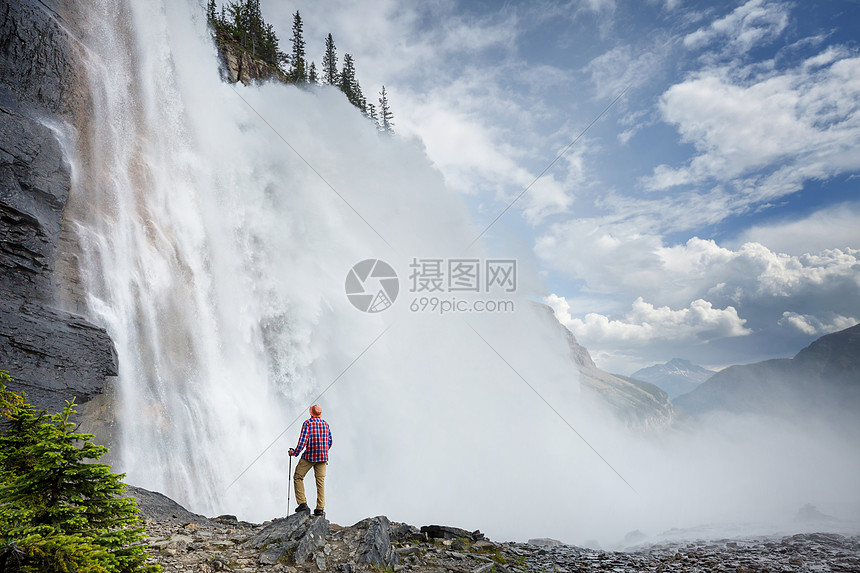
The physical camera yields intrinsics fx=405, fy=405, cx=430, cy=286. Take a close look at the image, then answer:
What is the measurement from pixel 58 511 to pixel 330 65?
191ft

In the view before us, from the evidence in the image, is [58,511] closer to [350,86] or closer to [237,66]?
[237,66]

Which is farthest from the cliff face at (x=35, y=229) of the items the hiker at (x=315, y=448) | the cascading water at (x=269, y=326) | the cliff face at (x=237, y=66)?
the cliff face at (x=237, y=66)

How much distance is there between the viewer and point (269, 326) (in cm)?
2661

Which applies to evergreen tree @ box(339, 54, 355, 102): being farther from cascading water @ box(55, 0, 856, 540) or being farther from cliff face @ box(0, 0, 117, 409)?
cliff face @ box(0, 0, 117, 409)

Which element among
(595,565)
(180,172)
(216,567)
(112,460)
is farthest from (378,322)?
(216,567)

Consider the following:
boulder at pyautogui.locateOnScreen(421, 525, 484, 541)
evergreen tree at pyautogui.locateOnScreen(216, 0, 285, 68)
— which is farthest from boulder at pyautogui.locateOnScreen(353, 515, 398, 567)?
evergreen tree at pyautogui.locateOnScreen(216, 0, 285, 68)

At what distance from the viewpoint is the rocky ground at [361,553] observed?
25.2 feet

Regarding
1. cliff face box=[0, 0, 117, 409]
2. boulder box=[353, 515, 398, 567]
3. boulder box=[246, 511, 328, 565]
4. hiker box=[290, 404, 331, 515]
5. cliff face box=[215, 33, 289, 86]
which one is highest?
cliff face box=[215, 33, 289, 86]

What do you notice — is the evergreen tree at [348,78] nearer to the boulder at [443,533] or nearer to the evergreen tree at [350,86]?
the evergreen tree at [350,86]

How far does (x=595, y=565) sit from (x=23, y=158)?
1987cm

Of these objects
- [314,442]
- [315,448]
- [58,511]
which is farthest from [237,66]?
[58,511]

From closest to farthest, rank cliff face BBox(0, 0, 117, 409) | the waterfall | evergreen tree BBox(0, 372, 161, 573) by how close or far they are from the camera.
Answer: evergreen tree BBox(0, 372, 161, 573)
cliff face BBox(0, 0, 117, 409)
the waterfall

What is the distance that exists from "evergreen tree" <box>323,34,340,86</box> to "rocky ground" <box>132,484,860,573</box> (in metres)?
51.9

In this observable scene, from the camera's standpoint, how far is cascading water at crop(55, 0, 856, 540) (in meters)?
15.8
